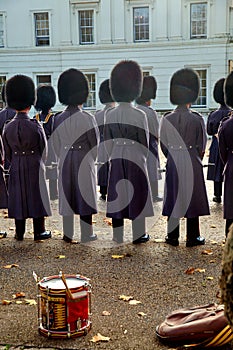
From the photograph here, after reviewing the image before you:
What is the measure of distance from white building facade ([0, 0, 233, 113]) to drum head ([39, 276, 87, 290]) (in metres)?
19.4

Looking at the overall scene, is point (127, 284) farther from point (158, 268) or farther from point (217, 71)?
point (217, 71)

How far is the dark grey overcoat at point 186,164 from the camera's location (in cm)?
592

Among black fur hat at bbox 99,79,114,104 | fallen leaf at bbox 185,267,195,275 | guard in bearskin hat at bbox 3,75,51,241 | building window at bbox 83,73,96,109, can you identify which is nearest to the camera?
fallen leaf at bbox 185,267,195,275

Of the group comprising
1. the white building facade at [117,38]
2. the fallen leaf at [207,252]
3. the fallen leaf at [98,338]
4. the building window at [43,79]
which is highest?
the white building facade at [117,38]

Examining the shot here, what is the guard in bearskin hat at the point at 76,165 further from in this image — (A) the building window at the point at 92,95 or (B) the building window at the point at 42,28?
(B) the building window at the point at 42,28

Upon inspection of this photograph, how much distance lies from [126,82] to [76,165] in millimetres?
1164

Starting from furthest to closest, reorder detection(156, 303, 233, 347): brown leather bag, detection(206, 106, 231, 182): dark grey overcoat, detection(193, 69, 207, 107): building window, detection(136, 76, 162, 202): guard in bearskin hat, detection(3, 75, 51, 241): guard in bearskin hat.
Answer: detection(193, 69, 207, 107): building window
detection(136, 76, 162, 202): guard in bearskin hat
detection(206, 106, 231, 182): dark grey overcoat
detection(3, 75, 51, 241): guard in bearskin hat
detection(156, 303, 233, 347): brown leather bag

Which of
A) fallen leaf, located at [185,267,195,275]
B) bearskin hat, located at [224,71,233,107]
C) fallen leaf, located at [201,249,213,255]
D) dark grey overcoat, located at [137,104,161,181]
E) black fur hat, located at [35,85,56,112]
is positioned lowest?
fallen leaf, located at [201,249,213,255]

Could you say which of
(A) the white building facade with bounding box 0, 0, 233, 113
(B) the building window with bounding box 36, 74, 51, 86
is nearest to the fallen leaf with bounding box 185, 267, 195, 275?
(A) the white building facade with bounding box 0, 0, 233, 113

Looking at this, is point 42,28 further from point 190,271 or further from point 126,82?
point 190,271

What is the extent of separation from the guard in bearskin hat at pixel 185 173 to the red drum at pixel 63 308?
2375mm

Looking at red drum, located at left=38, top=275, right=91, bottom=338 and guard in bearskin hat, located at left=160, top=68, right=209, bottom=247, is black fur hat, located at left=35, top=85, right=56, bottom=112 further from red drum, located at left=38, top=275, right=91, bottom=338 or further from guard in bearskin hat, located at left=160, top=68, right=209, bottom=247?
red drum, located at left=38, top=275, right=91, bottom=338

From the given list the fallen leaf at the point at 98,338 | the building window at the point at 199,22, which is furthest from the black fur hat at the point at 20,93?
the building window at the point at 199,22

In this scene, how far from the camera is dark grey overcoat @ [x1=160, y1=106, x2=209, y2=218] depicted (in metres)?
5.92
